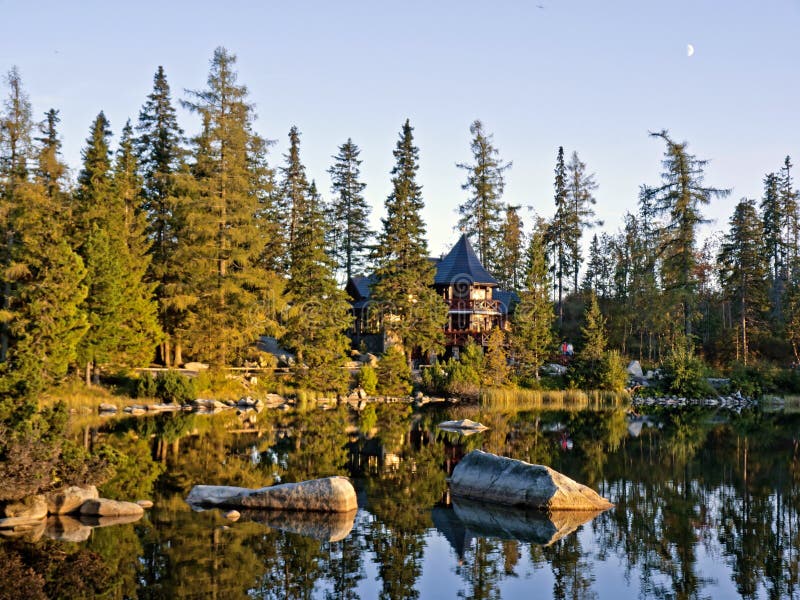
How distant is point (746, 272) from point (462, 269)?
1975 centimetres

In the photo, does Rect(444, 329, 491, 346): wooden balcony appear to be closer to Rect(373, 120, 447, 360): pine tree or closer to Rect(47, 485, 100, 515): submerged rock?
Rect(373, 120, 447, 360): pine tree

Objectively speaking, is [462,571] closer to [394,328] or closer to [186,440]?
[186,440]

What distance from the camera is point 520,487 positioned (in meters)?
15.3

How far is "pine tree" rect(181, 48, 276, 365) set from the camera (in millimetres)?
37625

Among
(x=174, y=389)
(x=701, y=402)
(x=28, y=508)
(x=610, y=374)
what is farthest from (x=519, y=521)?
(x=701, y=402)

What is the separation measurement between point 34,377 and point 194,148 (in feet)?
91.3

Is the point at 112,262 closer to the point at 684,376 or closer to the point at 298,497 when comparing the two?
the point at 298,497

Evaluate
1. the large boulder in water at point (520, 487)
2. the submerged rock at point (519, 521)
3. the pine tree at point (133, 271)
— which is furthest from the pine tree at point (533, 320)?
the submerged rock at point (519, 521)

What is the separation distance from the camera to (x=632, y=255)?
195ft

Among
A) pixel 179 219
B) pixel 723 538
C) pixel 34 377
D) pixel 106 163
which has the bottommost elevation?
pixel 723 538

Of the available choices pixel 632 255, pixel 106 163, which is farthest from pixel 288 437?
pixel 632 255

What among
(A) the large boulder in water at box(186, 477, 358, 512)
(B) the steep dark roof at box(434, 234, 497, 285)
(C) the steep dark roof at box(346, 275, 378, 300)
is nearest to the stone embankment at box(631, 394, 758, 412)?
(B) the steep dark roof at box(434, 234, 497, 285)

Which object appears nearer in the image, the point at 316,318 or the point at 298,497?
the point at 298,497

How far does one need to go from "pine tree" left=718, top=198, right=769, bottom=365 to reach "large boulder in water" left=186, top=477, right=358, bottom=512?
137 feet
